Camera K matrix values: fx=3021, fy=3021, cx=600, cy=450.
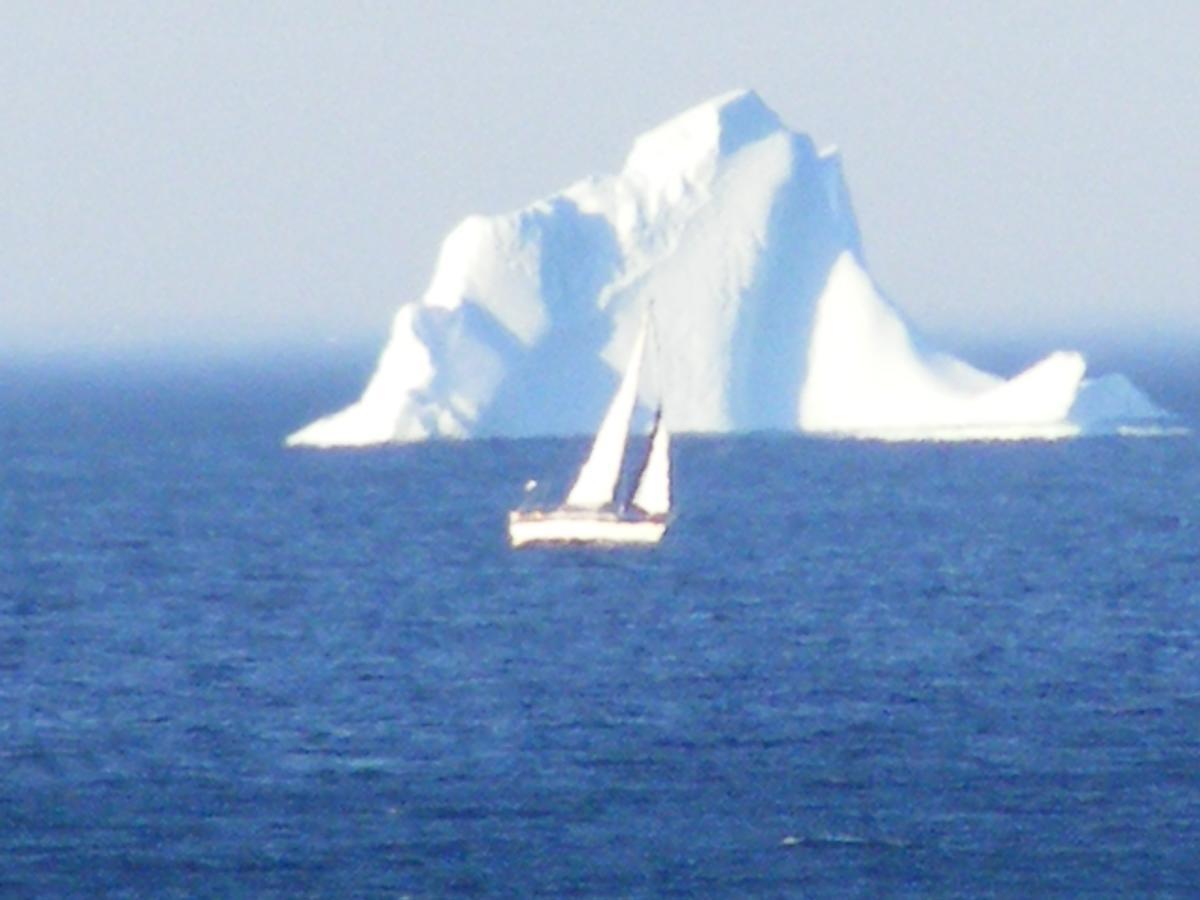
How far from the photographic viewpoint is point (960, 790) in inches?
1158

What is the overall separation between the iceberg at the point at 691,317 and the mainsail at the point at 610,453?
12.7m

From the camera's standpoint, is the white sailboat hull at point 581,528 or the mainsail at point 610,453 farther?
the mainsail at point 610,453

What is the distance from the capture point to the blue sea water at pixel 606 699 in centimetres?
2655

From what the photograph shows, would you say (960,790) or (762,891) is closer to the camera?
(762,891)

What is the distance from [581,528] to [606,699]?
2109 cm

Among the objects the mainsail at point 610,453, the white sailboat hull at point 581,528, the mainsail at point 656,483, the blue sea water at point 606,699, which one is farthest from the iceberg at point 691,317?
the mainsail at point 656,483

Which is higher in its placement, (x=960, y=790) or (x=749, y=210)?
(x=749, y=210)

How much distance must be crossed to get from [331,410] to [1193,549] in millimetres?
58932

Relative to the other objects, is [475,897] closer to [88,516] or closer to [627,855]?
[627,855]

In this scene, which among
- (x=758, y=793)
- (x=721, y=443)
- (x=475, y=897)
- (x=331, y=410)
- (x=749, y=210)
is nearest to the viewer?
(x=475, y=897)

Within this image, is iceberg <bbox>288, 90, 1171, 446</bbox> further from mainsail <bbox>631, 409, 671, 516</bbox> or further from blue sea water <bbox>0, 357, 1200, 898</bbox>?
mainsail <bbox>631, 409, 671, 516</bbox>

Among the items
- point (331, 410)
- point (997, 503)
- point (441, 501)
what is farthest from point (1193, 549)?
point (331, 410)

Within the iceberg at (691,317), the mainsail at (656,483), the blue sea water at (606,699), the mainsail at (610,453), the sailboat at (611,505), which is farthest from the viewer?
the iceberg at (691,317)

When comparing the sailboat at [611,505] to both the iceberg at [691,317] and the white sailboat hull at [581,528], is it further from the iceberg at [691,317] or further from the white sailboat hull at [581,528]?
the iceberg at [691,317]
